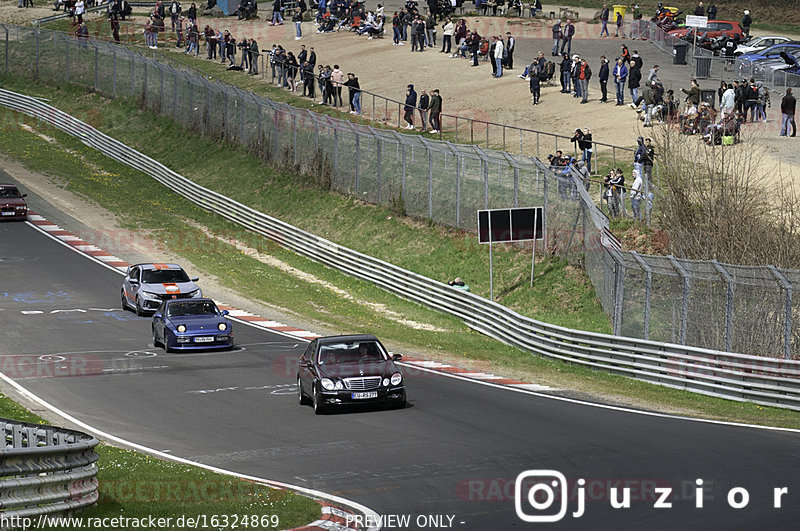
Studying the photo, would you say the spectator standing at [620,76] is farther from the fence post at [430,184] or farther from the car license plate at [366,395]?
the car license plate at [366,395]

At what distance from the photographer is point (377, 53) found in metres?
63.4

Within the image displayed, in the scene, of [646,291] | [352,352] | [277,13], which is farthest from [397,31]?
[352,352]

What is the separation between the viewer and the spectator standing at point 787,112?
138 feet

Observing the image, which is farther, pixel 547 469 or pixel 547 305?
pixel 547 305

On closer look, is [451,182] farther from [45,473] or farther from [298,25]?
[298,25]

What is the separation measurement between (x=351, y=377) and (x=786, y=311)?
8.92 metres

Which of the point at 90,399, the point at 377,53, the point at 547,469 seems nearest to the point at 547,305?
the point at 90,399

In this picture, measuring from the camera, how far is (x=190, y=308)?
28750 millimetres

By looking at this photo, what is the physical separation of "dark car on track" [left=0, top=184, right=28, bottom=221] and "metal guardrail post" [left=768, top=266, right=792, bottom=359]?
31.5m

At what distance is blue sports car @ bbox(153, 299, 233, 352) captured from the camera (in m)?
27.7

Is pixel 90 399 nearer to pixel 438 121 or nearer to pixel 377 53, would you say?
pixel 438 121

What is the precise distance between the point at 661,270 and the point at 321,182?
76.3 ft

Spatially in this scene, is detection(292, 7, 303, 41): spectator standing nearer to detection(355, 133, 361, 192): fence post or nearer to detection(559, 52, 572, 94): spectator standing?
detection(559, 52, 572, 94): spectator standing

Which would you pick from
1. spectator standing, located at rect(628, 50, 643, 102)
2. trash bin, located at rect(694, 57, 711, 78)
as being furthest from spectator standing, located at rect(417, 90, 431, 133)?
trash bin, located at rect(694, 57, 711, 78)
